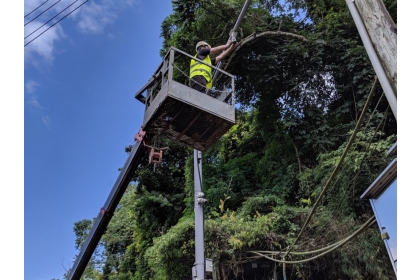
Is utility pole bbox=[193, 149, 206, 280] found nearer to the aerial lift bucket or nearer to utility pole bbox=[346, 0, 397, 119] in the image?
the aerial lift bucket

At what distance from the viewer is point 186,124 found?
576 cm

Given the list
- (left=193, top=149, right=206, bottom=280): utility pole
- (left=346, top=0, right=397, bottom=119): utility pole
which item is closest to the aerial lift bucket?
(left=193, top=149, right=206, bottom=280): utility pole

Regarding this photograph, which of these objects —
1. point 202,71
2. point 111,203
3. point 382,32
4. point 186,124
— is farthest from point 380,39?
point 111,203

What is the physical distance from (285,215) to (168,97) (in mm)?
5754

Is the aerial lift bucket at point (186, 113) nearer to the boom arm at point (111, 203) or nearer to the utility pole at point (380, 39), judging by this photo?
the boom arm at point (111, 203)

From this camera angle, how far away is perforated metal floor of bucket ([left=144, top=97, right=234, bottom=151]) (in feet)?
17.9

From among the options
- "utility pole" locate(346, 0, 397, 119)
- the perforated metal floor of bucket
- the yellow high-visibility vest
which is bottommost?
"utility pole" locate(346, 0, 397, 119)

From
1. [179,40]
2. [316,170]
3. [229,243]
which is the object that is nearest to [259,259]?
[229,243]

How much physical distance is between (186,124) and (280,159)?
7.74m

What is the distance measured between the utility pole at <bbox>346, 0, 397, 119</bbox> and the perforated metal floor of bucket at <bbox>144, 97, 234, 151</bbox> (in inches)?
107

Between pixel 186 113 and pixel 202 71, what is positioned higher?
pixel 202 71

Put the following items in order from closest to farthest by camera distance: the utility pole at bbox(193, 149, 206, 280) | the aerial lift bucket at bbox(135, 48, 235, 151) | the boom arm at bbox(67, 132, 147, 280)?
the aerial lift bucket at bbox(135, 48, 235, 151), the utility pole at bbox(193, 149, 206, 280), the boom arm at bbox(67, 132, 147, 280)

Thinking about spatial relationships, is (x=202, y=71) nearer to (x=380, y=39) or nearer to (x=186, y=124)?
(x=186, y=124)

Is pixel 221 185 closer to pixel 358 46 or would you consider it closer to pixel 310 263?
pixel 310 263
